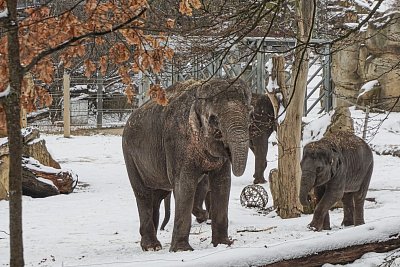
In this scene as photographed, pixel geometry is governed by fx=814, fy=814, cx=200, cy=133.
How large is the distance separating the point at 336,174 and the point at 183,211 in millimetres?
3178

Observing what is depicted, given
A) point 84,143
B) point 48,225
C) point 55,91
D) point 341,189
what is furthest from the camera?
point 55,91

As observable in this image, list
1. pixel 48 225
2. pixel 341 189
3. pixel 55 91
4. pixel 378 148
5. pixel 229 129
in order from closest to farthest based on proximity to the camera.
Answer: pixel 229 129
pixel 341 189
pixel 48 225
pixel 378 148
pixel 55 91

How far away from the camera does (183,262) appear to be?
5.23 m

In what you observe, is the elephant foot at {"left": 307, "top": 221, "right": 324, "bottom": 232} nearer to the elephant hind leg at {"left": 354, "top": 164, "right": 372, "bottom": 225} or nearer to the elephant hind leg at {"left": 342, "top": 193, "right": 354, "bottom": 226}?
the elephant hind leg at {"left": 354, "top": 164, "right": 372, "bottom": 225}

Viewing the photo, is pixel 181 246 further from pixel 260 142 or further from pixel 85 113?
pixel 85 113

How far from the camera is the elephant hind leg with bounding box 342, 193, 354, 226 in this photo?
35.8ft

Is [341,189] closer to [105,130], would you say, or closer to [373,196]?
[373,196]

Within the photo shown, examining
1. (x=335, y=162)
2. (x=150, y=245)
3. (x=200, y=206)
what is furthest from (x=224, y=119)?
(x=200, y=206)

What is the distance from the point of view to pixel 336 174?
34.6 feet

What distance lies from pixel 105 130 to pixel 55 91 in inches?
135

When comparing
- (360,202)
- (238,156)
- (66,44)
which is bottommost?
(360,202)

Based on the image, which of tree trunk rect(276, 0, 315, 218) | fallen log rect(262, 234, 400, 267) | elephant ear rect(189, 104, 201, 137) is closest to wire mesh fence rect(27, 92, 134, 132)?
tree trunk rect(276, 0, 315, 218)

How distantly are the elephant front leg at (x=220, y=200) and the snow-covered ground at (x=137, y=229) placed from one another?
7.1 inches

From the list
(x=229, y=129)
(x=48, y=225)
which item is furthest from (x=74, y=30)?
(x=48, y=225)
